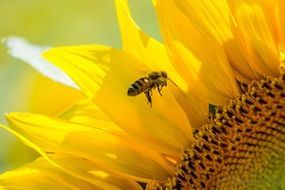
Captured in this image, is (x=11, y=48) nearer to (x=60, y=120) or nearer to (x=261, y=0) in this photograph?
(x=60, y=120)

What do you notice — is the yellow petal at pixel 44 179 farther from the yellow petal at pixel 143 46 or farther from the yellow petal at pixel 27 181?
the yellow petal at pixel 143 46

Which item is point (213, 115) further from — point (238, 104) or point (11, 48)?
point (11, 48)

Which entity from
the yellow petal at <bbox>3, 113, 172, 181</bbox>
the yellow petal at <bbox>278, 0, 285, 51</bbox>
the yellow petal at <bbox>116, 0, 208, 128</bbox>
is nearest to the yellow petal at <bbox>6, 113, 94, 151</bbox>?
the yellow petal at <bbox>3, 113, 172, 181</bbox>

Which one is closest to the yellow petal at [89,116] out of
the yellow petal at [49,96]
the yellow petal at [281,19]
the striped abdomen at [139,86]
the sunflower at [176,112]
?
the sunflower at [176,112]

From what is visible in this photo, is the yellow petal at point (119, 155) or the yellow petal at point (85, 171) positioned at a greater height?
the yellow petal at point (119, 155)

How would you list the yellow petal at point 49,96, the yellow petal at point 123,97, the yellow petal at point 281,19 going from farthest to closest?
the yellow petal at point 49,96
the yellow petal at point 123,97
the yellow petal at point 281,19

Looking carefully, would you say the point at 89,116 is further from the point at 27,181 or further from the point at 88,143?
the point at 27,181

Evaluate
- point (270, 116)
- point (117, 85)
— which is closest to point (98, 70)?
point (117, 85)
